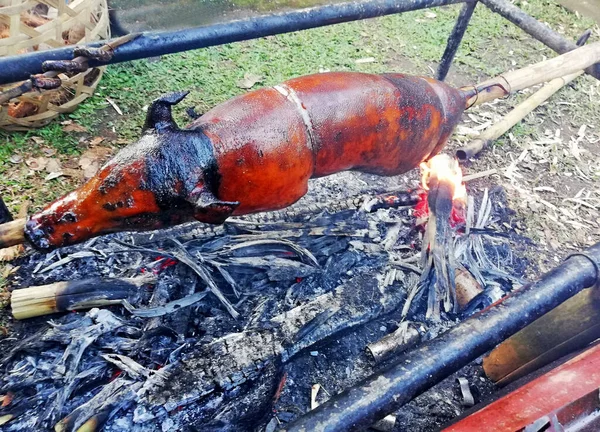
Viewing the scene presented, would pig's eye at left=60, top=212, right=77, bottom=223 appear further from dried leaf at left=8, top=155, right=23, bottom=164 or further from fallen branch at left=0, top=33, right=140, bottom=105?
dried leaf at left=8, top=155, right=23, bottom=164

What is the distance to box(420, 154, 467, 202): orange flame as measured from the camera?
3.82 metres

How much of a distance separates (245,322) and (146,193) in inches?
53.0

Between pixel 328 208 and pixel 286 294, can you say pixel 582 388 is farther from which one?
pixel 328 208

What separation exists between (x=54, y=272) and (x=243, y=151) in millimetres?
1793

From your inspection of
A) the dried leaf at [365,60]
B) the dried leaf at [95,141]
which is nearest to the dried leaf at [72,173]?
the dried leaf at [95,141]

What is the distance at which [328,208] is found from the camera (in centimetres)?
377

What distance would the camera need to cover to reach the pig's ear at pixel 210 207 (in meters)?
1.98

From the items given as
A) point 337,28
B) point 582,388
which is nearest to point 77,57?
point 582,388

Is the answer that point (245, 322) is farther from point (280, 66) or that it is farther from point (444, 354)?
point (280, 66)

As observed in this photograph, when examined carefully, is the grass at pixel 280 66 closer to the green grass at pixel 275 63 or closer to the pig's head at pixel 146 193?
the green grass at pixel 275 63

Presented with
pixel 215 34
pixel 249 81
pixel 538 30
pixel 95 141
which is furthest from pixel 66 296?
pixel 538 30

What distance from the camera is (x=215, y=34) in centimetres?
276

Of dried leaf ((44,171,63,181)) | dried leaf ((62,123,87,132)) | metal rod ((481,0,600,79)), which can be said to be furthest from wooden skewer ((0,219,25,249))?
metal rod ((481,0,600,79))

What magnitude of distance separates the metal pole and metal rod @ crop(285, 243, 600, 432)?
6.98ft
